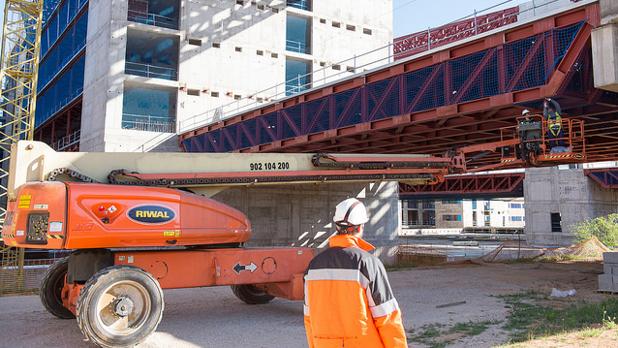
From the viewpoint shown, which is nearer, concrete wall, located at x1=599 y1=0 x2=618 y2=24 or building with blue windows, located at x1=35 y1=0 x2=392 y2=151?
concrete wall, located at x1=599 y1=0 x2=618 y2=24

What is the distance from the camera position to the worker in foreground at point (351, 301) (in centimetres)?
345

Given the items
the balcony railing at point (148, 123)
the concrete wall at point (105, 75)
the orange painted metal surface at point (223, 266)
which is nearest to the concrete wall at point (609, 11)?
the orange painted metal surface at point (223, 266)

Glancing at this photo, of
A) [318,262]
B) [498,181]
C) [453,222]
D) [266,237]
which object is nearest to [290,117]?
[266,237]

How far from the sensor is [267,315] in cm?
1107

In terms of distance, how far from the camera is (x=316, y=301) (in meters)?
3.64

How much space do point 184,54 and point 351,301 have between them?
1260 inches

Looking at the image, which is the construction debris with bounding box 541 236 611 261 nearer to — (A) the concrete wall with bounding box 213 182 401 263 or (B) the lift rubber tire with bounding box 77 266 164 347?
(A) the concrete wall with bounding box 213 182 401 263

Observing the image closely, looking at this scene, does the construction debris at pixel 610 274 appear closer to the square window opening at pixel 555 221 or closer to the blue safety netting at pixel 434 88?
the blue safety netting at pixel 434 88

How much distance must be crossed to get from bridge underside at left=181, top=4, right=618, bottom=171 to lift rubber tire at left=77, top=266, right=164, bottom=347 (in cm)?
1028

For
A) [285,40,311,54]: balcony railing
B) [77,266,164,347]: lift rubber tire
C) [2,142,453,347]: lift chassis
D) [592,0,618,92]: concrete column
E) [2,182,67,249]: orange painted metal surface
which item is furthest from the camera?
[285,40,311,54]: balcony railing

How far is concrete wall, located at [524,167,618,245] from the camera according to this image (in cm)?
4219

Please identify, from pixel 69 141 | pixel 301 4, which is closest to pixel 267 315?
pixel 301 4

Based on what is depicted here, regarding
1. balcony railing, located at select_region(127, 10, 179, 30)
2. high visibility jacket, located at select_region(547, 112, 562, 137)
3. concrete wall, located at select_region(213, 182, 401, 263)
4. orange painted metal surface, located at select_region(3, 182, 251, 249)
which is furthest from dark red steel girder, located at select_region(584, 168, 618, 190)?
orange painted metal surface, located at select_region(3, 182, 251, 249)

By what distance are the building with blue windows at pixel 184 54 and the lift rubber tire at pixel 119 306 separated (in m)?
21.6
